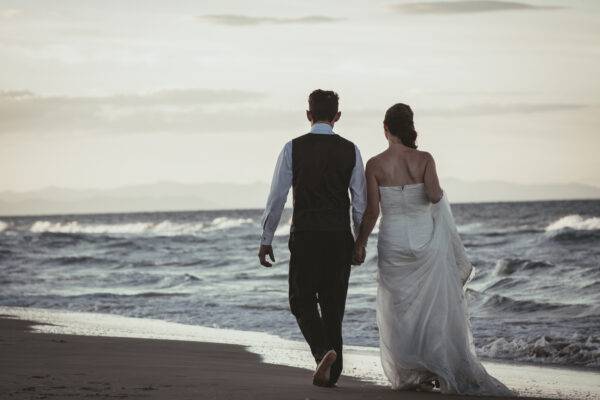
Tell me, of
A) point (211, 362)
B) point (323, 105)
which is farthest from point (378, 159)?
point (211, 362)

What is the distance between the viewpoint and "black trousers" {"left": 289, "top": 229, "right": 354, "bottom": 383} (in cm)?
596

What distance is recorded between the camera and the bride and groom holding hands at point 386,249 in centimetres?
594

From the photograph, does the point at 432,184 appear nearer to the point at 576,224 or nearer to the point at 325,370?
the point at 325,370

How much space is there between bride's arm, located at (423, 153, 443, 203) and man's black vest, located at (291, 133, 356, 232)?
1.62 feet

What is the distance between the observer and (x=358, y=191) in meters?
6.04

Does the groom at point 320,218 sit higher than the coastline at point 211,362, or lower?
higher

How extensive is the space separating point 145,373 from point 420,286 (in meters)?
1.98

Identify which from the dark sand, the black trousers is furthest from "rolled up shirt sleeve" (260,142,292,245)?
the dark sand

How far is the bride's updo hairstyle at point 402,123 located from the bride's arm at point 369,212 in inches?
9.9

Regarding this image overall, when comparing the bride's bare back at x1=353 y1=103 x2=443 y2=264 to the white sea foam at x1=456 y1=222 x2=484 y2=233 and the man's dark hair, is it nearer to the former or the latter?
the man's dark hair

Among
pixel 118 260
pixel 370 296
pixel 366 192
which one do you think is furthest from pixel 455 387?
pixel 118 260

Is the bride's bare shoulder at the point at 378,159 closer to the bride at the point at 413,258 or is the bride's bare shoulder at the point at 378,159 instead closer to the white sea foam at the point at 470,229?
the bride at the point at 413,258

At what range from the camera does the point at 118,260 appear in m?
29.1

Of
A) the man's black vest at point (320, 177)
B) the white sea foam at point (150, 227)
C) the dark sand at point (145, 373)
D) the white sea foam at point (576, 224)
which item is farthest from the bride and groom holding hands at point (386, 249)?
the white sea foam at point (150, 227)
